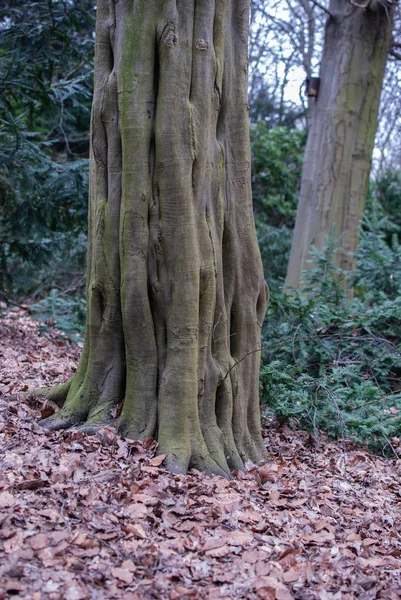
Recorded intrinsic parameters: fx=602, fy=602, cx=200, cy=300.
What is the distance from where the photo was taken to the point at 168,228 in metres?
3.94

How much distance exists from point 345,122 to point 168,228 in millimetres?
7933

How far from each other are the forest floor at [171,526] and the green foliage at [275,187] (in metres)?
11.0

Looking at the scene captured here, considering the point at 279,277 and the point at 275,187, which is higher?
the point at 275,187

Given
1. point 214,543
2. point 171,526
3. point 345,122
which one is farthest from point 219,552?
point 345,122

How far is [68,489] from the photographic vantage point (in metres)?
3.34

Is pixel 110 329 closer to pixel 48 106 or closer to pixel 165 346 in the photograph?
pixel 165 346

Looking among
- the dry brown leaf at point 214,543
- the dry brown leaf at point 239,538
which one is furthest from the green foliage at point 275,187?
the dry brown leaf at point 214,543

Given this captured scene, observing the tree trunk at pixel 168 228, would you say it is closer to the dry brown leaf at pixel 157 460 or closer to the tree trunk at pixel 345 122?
the dry brown leaf at pixel 157 460

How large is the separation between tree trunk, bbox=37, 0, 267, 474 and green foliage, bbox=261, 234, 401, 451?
3.28 feet

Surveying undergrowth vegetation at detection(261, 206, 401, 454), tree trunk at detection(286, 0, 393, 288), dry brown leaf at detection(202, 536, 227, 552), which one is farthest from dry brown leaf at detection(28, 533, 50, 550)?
tree trunk at detection(286, 0, 393, 288)

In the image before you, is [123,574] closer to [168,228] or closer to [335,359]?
[168,228]

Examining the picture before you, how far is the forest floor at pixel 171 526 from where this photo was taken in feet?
9.00

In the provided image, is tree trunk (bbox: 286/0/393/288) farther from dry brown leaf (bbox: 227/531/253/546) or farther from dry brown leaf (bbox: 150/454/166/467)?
dry brown leaf (bbox: 227/531/253/546)

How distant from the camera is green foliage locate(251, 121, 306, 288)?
50.5ft
